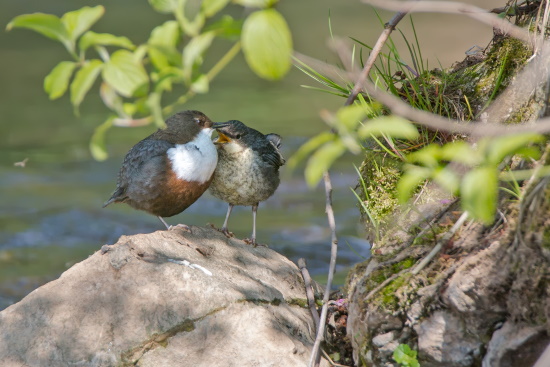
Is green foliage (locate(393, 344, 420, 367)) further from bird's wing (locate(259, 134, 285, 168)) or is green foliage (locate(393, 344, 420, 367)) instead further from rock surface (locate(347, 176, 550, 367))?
bird's wing (locate(259, 134, 285, 168))

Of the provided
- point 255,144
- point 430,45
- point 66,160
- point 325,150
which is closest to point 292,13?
point 430,45

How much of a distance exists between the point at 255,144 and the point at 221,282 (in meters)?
1.65

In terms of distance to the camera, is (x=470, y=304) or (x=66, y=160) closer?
(x=470, y=304)

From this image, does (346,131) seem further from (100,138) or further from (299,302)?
(299,302)

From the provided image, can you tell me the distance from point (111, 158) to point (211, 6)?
8.47m

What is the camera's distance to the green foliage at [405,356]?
9.20 feet

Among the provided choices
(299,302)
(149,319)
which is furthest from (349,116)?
(299,302)

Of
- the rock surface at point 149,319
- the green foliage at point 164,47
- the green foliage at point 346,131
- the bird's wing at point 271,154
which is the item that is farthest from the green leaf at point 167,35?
the bird's wing at point 271,154

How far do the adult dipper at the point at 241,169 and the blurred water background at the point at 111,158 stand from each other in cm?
69

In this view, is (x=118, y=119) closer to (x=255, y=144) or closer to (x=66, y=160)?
(x=255, y=144)

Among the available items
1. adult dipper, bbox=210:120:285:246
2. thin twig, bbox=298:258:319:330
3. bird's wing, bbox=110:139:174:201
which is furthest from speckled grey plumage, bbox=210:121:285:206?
thin twig, bbox=298:258:319:330

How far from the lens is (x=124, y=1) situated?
16734 mm

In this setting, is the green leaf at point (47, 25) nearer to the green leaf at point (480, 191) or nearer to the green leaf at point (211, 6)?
the green leaf at point (211, 6)

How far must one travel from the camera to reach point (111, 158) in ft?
31.4
